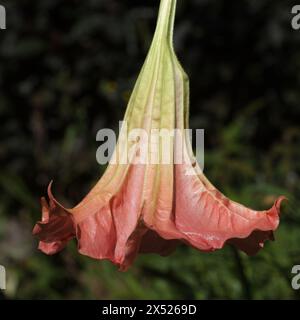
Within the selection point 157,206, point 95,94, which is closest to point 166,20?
point 157,206

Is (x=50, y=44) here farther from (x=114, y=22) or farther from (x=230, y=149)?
(x=230, y=149)

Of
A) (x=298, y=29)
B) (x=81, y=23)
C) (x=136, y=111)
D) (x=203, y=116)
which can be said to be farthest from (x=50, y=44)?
(x=136, y=111)

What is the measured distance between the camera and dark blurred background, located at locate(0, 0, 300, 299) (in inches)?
119

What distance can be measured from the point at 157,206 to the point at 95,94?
1.80 meters

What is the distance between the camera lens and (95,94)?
10.6 feet

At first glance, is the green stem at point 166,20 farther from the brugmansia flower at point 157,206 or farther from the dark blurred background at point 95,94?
the dark blurred background at point 95,94

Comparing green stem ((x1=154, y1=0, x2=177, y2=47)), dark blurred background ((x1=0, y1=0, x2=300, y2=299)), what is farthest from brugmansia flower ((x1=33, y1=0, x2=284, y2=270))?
dark blurred background ((x1=0, y1=0, x2=300, y2=299))

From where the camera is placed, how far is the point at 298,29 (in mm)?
3336

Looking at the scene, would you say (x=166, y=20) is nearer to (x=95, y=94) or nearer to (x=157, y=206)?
(x=157, y=206)

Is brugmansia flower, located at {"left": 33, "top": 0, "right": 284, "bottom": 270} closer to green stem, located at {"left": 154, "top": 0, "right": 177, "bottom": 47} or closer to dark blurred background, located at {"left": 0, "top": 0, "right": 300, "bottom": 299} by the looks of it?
green stem, located at {"left": 154, "top": 0, "right": 177, "bottom": 47}

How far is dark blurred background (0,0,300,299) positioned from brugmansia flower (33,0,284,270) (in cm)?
133

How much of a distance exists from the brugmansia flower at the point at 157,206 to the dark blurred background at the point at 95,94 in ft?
4.37

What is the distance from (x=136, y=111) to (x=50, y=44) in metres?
1.74

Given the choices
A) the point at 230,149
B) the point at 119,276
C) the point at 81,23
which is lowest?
the point at 119,276
